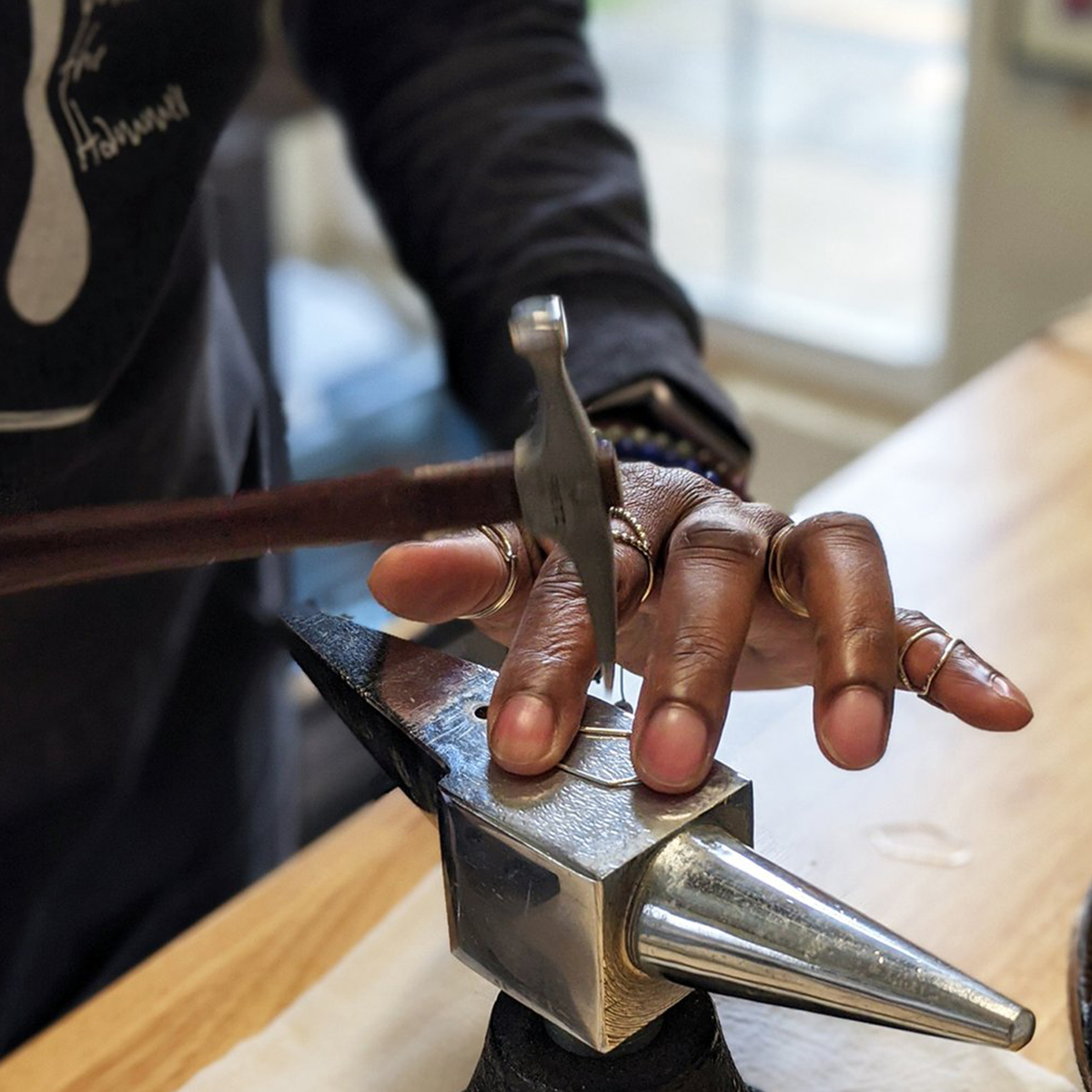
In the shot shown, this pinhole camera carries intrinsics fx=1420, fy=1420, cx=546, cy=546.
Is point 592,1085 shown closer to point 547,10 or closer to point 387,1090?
point 387,1090

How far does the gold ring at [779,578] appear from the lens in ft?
1.84

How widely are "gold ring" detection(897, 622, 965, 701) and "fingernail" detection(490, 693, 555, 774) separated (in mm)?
145

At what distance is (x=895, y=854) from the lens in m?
0.70

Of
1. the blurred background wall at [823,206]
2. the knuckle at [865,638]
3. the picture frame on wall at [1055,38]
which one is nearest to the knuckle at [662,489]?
the knuckle at [865,638]

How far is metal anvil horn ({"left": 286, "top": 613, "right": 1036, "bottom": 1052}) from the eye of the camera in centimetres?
43

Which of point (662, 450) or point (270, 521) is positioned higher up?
point (270, 521)

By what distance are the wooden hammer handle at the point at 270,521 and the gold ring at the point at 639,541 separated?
0.47 ft

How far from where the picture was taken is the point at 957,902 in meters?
0.68

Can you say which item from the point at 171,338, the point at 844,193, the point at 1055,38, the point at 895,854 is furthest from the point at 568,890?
the point at 844,193

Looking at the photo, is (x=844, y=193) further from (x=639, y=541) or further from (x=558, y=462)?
(x=558, y=462)

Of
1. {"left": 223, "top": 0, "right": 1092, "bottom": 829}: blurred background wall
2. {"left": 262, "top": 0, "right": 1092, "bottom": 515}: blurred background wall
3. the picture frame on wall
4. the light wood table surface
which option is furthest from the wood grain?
the picture frame on wall

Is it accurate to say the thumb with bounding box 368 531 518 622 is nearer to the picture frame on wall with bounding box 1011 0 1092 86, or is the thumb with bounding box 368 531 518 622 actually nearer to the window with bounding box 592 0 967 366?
the picture frame on wall with bounding box 1011 0 1092 86

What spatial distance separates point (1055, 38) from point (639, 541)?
1.71m

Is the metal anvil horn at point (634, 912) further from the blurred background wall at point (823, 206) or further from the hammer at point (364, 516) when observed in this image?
the blurred background wall at point (823, 206)
